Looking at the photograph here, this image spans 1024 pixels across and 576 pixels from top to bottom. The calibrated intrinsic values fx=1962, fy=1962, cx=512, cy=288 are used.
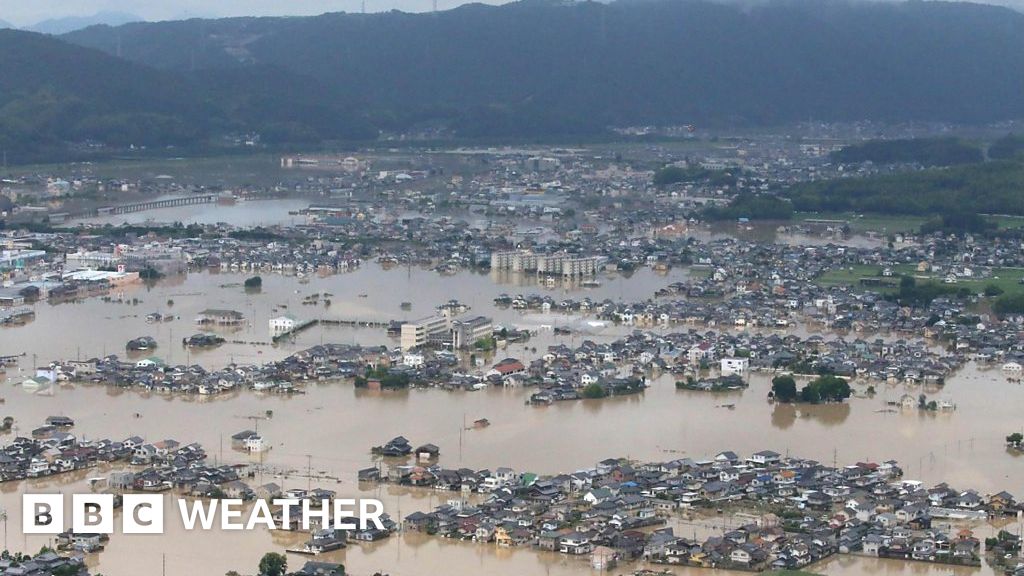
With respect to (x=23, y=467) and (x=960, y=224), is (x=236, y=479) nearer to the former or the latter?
(x=23, y=467)

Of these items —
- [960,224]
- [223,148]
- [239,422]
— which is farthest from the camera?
[223,148]

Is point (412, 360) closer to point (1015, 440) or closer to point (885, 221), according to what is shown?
point (1015, 440)

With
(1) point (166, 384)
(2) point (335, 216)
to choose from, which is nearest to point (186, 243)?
(2) point (335, 216)

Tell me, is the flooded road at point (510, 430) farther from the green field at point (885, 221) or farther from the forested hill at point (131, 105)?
the forested hill at point (131, 105)

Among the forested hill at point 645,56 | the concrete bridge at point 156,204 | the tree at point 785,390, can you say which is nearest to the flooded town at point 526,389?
the tree at point 785,390

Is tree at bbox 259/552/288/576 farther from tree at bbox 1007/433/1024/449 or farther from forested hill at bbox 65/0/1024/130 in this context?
forested hill at bbox 65/0/1024/130

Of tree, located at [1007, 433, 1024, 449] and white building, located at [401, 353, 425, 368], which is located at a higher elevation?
tree, located at [1007, 433, 1024, 449]

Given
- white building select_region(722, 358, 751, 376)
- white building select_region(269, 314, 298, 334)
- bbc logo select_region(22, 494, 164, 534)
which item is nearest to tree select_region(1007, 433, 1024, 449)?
white building select_region(722, 358, 751, 376)

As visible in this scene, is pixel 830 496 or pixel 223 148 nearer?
pixel 830 496
